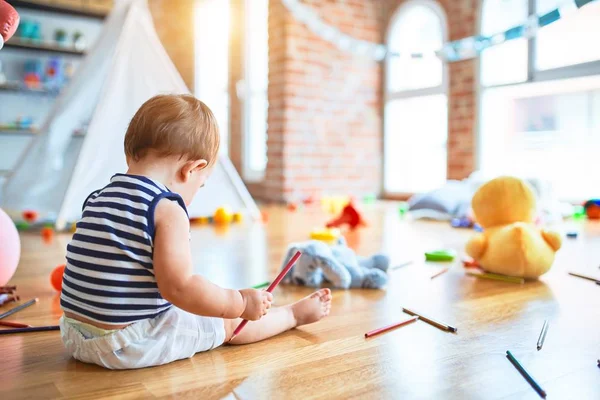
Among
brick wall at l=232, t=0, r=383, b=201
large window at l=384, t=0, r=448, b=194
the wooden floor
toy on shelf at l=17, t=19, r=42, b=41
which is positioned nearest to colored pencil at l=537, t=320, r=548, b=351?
the wooden floor

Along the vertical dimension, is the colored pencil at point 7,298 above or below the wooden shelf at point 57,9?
below

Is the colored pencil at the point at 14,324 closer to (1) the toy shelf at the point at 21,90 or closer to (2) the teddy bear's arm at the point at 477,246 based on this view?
(2) the teddy bear's arm at the point at 477,246

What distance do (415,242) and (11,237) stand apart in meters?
1.39

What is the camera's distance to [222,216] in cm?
272

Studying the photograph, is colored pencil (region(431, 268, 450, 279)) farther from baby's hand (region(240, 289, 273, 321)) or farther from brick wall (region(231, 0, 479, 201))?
brick wall (region(231, 0, 479, 201))

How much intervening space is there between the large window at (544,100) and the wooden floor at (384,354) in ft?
6.05

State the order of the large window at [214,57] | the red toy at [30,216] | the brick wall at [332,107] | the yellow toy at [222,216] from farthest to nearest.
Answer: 1. the large window at [214,57]
2. the brick wall at [332,107]
3. the yellow toy at [222,216]
4. the red toy at [30,216]

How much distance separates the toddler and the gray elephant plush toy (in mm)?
522

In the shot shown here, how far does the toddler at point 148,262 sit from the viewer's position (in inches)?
30.9

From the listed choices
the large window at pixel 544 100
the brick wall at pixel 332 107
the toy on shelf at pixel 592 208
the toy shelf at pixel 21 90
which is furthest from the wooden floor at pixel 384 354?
the toy shelf at pixel 21 90

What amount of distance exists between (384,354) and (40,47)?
4516 mm

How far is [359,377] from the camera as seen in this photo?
788 mm

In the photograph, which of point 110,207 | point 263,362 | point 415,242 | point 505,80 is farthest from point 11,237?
point 505,80

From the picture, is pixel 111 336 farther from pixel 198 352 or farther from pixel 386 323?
pixel 386 323
